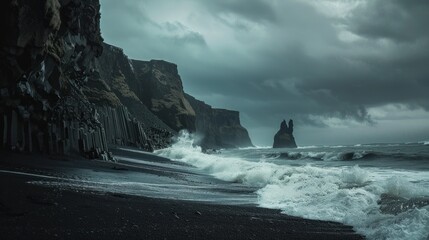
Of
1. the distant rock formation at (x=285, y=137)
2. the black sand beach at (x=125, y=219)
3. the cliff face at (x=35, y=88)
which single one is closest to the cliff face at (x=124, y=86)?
the cliff face at (x=35, y=88)

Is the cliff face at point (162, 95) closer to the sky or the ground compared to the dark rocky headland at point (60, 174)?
closer to the sky

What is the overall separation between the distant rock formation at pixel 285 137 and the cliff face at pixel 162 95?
6672 cm

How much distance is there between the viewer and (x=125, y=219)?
301 inches

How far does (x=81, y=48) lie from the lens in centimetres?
4850

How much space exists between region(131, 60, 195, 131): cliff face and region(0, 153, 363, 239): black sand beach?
383 feet

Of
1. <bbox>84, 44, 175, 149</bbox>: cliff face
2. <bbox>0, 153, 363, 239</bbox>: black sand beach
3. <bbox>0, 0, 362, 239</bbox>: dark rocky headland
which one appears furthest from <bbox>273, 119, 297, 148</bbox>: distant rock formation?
<bbox>0, 153, 363, 239</bbox>: black sand beach

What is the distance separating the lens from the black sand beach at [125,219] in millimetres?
6316

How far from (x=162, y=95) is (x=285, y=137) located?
7951cm

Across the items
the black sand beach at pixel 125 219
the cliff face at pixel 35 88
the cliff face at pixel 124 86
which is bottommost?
the black sand beach at pixel 125 219

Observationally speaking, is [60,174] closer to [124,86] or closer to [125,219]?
[125,219]

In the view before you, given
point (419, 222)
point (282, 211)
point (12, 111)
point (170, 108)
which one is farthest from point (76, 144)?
point (170, 108)

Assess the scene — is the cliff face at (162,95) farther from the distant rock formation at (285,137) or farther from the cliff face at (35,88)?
the cliff face at (35,88)

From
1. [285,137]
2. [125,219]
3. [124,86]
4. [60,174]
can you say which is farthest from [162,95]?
[125,219]

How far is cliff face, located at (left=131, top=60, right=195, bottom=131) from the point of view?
12875cm
